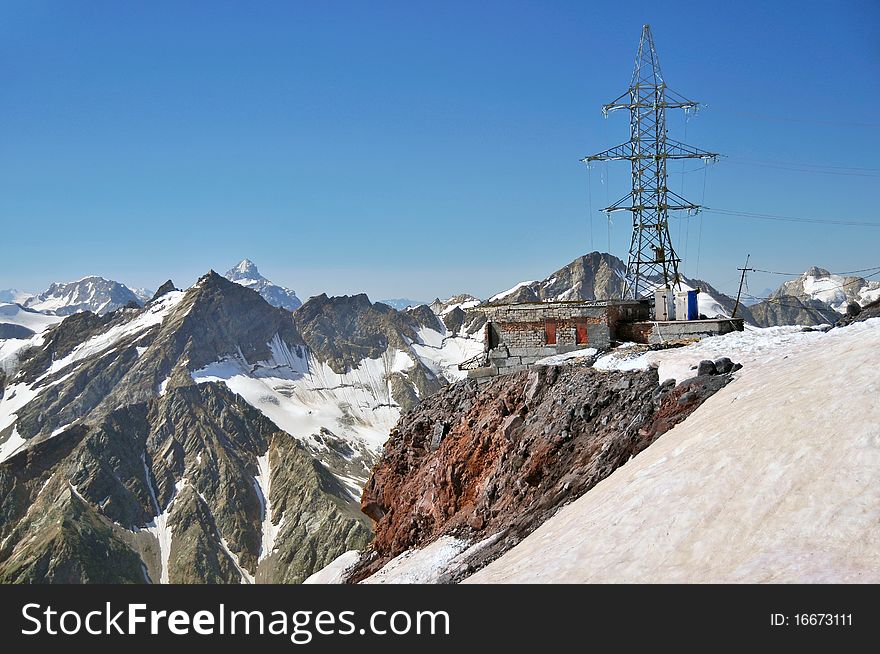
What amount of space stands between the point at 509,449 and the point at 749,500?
318 inches

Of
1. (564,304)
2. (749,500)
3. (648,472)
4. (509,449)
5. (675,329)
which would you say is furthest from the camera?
(564,304)

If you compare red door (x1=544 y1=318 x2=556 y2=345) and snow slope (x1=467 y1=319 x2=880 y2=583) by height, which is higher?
red door (x1=544 y1=318 x2=556 y2=345)

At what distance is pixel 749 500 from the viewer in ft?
36.1

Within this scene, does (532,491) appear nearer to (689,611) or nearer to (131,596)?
(689,611)

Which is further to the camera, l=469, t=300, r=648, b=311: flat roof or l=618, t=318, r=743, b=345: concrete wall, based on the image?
l=469, t=300, r=648, b=311: flat roof

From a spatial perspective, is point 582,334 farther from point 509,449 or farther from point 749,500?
point 749,500

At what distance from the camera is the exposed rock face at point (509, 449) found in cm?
1598

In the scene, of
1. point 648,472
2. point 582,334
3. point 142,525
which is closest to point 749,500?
point 648,472

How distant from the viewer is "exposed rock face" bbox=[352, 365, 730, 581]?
1598 cm

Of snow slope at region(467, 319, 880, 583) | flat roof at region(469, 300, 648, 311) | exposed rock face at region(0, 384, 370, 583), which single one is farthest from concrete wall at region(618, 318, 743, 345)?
exposed rock face at region(0, 384, 370, 583)

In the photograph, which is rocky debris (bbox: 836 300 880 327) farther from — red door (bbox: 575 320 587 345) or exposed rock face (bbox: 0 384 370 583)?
exposed rock face (bbox: 0 384 370 583)

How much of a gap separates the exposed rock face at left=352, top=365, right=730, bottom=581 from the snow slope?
0.92 meters

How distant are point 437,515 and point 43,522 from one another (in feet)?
583

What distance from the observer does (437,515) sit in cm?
1980
